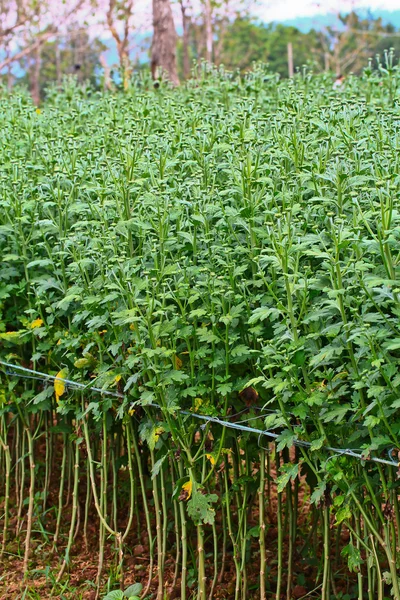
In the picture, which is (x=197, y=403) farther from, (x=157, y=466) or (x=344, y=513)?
(x=344, y=513)

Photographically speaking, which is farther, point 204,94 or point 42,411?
point 204,94

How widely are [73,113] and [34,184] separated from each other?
6.02 ft

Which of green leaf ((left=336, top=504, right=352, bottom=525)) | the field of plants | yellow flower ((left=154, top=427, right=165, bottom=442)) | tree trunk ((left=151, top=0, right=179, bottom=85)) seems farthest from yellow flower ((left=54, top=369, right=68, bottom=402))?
tree trunk ((left=151, top=0, right=179, bottom=85))

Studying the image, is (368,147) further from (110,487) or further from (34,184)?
(110,487)

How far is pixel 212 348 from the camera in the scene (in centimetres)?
331

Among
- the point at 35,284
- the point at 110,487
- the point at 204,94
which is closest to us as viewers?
the point at 35,284

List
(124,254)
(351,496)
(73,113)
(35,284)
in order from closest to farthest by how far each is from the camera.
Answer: (351,496), (124,254), (35,284), (73,113)

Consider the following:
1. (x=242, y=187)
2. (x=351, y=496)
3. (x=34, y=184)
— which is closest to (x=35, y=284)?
(x=34, y=184)

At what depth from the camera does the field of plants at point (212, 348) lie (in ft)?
9.85

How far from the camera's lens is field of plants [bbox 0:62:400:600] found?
9.85 ft

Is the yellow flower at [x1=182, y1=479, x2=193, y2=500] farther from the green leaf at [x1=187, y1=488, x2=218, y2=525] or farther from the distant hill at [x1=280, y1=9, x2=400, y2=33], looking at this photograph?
the distant hill at [x1=280, y1=9, x2=400, y2=33]

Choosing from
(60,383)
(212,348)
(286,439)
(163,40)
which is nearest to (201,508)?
(286,439)

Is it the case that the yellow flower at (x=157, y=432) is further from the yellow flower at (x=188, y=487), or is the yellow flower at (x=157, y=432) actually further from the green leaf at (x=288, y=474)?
the green leaf at (x=288, y=474)

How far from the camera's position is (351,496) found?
123 inches
